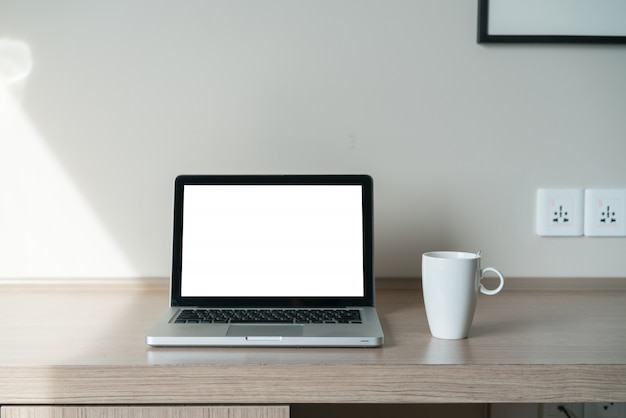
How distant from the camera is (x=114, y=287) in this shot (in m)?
1.26

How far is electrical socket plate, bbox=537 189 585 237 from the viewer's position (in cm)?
Result: 126

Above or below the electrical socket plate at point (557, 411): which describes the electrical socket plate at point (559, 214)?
above

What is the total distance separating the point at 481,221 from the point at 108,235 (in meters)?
0.79

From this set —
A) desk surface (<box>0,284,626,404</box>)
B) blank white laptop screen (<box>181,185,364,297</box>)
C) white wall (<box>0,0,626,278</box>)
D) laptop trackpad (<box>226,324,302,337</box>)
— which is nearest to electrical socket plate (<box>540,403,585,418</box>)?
white wall (<box>0,0,626,278</box>)

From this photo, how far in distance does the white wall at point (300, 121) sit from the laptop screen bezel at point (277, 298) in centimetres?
19

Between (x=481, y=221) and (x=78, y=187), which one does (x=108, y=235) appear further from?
(x=481, y=221)

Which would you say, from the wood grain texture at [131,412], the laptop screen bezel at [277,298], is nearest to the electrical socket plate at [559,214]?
the laptop screen bezel at [277,298]

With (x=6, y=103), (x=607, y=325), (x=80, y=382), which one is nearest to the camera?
(x=80, y=382)

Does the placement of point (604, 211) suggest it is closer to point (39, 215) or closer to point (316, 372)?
point (316, 372)

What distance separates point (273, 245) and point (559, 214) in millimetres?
621

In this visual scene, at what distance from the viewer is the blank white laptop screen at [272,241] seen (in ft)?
3.45

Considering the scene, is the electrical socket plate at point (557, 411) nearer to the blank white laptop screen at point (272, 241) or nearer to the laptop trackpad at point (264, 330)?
the blank white laptop screen at point (272, 241)

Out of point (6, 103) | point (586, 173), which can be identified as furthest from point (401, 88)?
point (6, 103)

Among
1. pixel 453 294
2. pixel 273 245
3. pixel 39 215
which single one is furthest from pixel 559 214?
pixel 39 215
